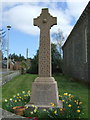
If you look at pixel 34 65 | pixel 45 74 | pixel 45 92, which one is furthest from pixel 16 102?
pixel 34 65

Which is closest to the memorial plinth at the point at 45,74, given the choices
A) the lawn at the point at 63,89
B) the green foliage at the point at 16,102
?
the green foliage at the point at 16,102

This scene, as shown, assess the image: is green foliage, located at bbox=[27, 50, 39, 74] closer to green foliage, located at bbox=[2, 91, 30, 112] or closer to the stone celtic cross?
green foliage, located at bbox=[2, 91, 30, 112]

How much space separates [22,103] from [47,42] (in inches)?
92.5

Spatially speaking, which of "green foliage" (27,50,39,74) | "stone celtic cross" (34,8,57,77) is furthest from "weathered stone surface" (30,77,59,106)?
"green foliage" (27,50,39,74)

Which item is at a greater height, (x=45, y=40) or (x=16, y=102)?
(x=45, y=40)

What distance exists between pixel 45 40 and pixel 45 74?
122 cm

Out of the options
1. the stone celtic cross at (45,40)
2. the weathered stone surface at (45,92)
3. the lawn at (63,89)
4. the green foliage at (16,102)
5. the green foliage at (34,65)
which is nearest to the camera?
the weathered stone surface at (45,92)

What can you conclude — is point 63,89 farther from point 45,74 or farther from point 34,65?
point 34,65

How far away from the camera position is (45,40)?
6102mm

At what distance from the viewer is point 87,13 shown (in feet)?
46.2

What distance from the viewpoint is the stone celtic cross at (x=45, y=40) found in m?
5.95

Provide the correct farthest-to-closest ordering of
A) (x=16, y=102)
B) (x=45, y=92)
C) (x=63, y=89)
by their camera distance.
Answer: (x=63, y=89) → (x=16, y=102) → (x=45, y=92)

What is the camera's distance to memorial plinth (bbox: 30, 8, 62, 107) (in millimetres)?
5582

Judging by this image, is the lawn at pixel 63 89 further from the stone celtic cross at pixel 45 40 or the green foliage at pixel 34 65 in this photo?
the green foliage at pixel 34 65
